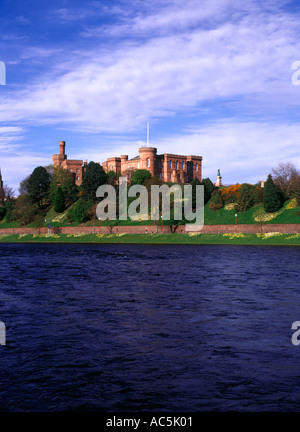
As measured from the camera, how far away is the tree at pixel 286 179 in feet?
299

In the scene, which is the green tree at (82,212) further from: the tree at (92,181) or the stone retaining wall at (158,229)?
the tree at (92,181)

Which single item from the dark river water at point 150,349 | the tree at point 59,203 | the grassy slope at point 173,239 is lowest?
the dark river water at point 150,349

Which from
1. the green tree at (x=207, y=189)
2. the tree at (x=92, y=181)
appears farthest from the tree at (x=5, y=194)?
the green tree at (x=207, y=189)

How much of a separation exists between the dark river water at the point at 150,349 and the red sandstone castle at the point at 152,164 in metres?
127

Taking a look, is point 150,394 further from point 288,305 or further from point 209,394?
point 288,305

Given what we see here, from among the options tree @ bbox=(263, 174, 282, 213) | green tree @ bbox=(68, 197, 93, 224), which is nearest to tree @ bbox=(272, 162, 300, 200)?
tree @ bbox=(263, 174, 282, 213)

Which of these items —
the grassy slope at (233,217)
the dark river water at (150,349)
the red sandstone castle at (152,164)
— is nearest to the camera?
the dark river water at (150,349)

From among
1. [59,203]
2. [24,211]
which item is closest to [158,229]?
[59,203]

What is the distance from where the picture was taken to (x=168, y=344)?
12.3 metres
